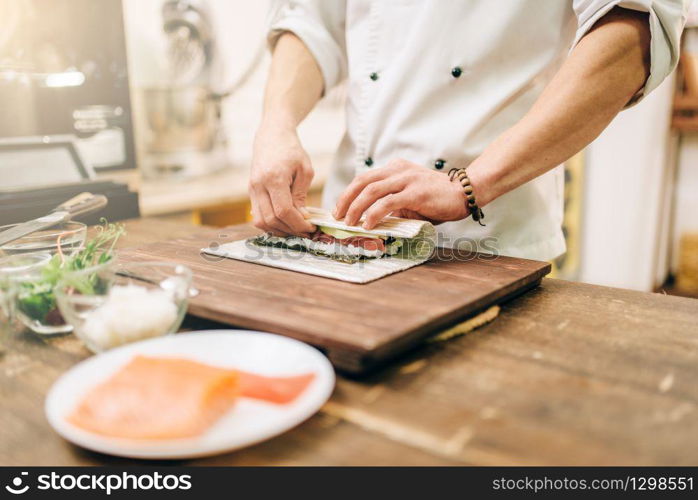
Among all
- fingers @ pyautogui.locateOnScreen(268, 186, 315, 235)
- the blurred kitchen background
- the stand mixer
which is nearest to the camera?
fingers @ pyautogui.locateOnScreen(268, 186, 315, 235)

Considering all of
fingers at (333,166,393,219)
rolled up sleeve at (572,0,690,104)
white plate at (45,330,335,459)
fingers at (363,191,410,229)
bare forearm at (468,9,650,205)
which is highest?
rolled up sleeve at (572,0,690,104)

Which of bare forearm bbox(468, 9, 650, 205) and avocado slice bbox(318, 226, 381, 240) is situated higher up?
bare forearm bbox(468, 9, 650, 205)

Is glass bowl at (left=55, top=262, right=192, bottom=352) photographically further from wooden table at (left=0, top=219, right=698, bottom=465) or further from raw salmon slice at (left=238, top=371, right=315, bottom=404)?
raw salmon slice at (left=238, top=371, right=315, bottom=404)

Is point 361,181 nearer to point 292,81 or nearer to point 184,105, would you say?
point 292,81

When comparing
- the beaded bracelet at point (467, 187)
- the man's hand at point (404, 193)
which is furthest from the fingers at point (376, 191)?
the beaded bracelet at point (467, 187)

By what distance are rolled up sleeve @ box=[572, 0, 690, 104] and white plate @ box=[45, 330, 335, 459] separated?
822 mm

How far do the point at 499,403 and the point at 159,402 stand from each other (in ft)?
1.12

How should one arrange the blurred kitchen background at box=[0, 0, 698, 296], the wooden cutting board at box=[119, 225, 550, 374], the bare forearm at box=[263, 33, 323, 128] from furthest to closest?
the blurred kitchen background at box=[0, 0, 698, 296] → the bare forearm at box=[263, 33, 323, 128] → the wooden cutting board at box=[119, 225, 550, 374]

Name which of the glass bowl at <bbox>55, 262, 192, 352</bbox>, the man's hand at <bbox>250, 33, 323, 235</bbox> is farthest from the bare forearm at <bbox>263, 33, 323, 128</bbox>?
the glass bowl at <bbox>55, 262, 192, 352</bbox>

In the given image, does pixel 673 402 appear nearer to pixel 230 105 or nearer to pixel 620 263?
pixel 230 105

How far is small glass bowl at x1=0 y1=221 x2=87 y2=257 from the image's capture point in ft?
3.54

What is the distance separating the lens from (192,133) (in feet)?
8.31

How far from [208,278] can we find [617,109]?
83 cm

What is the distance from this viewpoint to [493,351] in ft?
2.46
